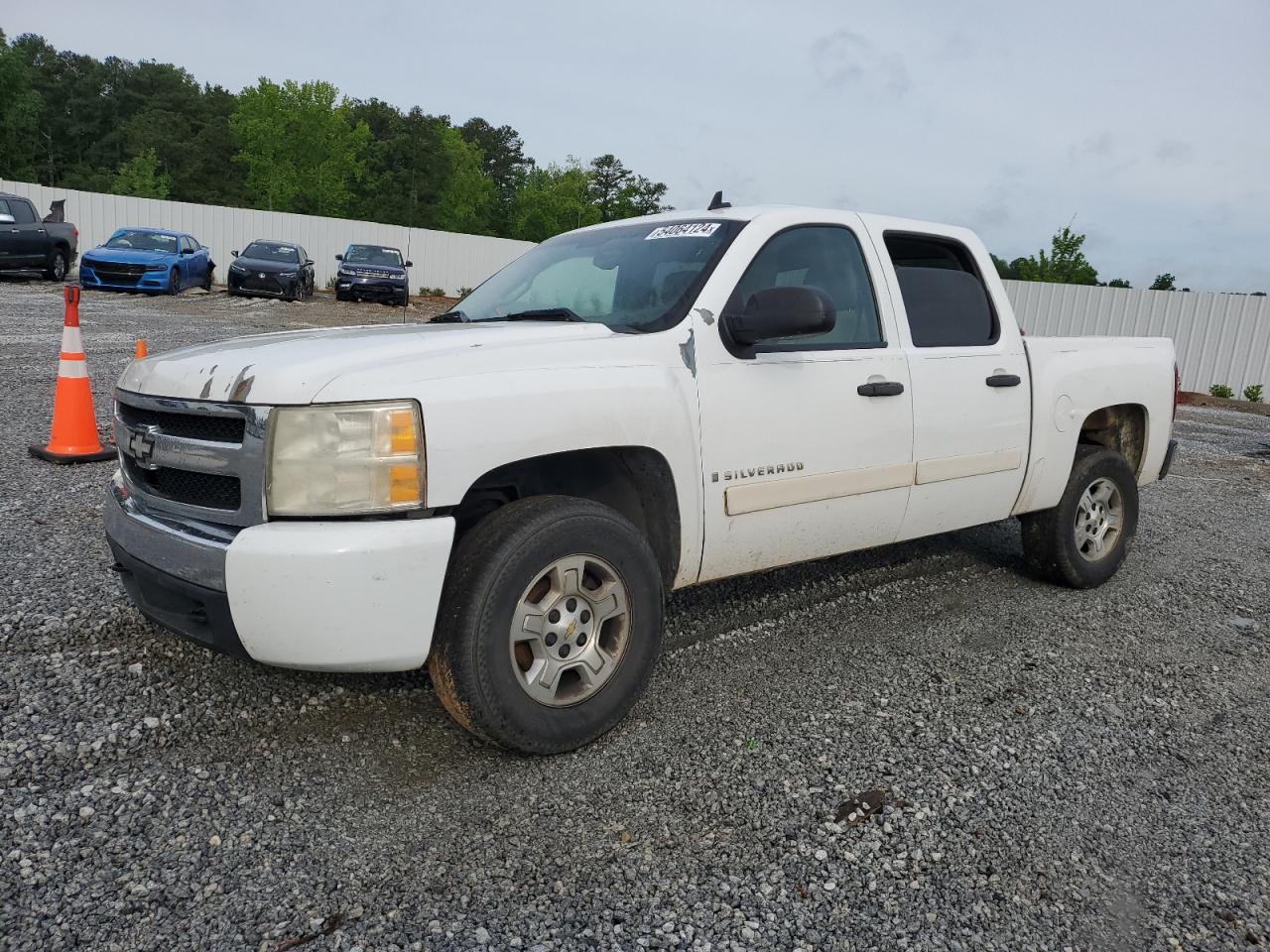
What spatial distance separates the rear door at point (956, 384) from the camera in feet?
13.5

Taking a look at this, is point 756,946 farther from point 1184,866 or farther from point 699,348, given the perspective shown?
point 699,348

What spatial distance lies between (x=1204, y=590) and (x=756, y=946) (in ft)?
13.9

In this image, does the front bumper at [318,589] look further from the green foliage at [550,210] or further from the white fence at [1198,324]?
the green foliage at [550,210]

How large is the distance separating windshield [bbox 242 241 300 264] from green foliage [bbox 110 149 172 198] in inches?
1397

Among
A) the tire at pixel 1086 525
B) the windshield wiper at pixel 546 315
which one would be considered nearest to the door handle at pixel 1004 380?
the tire at pixel 1086 525

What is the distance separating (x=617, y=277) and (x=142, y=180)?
5895 cm

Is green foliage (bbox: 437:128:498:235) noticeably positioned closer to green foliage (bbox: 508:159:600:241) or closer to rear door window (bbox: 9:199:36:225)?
green foliage (bbox: 508:159:600:241)

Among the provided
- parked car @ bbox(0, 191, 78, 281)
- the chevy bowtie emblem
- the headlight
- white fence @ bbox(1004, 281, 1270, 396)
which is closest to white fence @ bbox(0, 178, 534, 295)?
parked car @ bbox(0, 191, 78, 281)

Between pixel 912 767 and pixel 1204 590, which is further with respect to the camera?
pixel 1204 590

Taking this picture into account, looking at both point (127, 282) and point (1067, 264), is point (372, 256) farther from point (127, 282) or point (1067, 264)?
point (1067, 264)

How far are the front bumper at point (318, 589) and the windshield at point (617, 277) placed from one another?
124cm

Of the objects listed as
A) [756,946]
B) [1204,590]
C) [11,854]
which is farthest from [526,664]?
[1204,590]

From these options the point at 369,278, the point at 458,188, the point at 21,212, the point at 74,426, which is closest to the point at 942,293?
the point at 74,426

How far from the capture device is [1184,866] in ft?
8.52
